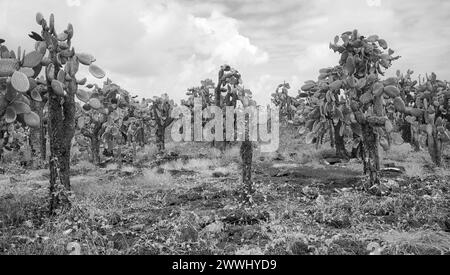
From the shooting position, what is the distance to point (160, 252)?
16.6ft

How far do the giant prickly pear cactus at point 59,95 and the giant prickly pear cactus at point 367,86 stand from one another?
4765 millimetres

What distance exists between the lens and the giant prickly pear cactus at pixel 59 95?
23.0ft

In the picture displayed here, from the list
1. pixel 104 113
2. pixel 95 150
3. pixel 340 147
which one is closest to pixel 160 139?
pixel 95 150

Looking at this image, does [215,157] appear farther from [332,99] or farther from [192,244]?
[192,244]

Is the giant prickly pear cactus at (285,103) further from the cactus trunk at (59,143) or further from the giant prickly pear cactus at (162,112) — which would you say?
the cactus trunk at (59,143)

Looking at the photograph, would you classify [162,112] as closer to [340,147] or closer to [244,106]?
[340,147]

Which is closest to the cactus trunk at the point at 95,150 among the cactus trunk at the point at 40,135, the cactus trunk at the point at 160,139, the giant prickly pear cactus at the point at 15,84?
the cactus trunk at the point at 40,135

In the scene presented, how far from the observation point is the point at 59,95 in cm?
702

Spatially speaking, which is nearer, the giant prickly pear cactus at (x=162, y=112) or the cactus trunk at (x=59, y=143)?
the cactus trunk at (x=59, y=143)

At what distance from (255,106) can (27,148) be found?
11455 millimetres

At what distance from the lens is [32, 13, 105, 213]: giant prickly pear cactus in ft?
23.0

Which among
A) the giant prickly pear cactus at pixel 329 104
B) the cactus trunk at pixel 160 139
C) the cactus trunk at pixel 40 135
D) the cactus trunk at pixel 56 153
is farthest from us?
the cactus trunk at pixel 160 139

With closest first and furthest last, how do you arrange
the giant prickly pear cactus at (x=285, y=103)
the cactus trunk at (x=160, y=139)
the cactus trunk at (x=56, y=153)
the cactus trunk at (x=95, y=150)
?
the cactus trunk at (x=56, y=153), the cactus trunk at (x=95, y=150), the cactus trunk at (x=160, y=139), the giant prickly pear cactus at (x=285, y=103)

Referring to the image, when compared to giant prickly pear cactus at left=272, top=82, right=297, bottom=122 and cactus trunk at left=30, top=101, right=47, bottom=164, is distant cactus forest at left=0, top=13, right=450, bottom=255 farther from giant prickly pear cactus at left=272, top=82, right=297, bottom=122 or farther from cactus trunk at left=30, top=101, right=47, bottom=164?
giant prickly pear cactus at left=272, top=82, right=297, bottom=122
